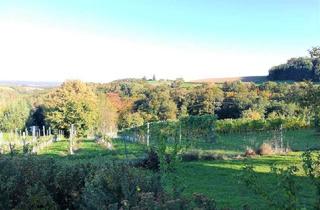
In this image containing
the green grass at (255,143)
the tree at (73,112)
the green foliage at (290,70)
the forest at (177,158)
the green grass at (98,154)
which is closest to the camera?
the forest at (177,158)

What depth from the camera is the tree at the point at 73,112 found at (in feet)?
156

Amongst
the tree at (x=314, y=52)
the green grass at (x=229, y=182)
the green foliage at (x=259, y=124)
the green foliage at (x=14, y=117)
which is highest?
the tree at (x=314, y=52)

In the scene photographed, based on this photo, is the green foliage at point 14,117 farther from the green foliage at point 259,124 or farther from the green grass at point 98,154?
the green grass at point 98,154

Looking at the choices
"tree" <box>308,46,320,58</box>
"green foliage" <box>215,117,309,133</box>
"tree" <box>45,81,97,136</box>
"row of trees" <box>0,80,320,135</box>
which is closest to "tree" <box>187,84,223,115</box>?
"row of trees" <box>0,80,320,135</box>


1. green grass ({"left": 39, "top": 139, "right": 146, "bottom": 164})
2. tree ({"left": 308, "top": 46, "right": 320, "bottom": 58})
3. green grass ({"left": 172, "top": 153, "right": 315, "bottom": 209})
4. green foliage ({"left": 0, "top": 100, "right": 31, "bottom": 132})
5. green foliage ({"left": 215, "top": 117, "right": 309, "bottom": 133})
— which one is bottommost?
green foliage ({"left": 0, "top": 100, "right": 31, "bottom": 132})

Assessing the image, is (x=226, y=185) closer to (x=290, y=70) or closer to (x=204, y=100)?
(x=204, y=100)

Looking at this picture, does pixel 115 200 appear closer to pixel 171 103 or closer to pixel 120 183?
pixel 120 183

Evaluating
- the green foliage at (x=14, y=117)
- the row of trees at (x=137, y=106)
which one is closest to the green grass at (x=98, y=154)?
the row of trees at (x=137, y=106)

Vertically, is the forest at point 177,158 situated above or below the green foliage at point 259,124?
above

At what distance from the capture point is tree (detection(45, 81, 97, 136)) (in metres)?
47.7

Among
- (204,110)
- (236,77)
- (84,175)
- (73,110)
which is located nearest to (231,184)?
(84,175)

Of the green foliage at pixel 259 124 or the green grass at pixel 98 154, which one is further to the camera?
the green foliage at pixel 259 124

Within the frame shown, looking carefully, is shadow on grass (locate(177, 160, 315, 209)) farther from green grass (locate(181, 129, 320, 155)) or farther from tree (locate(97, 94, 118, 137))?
tree (locate(97, 94, 118, 137))

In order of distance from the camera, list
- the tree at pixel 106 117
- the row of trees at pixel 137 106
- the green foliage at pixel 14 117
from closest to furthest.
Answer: the row of trees at pixel 137 106 < the tree at pixel 106 117 < the green foliage at pixel 14 117
